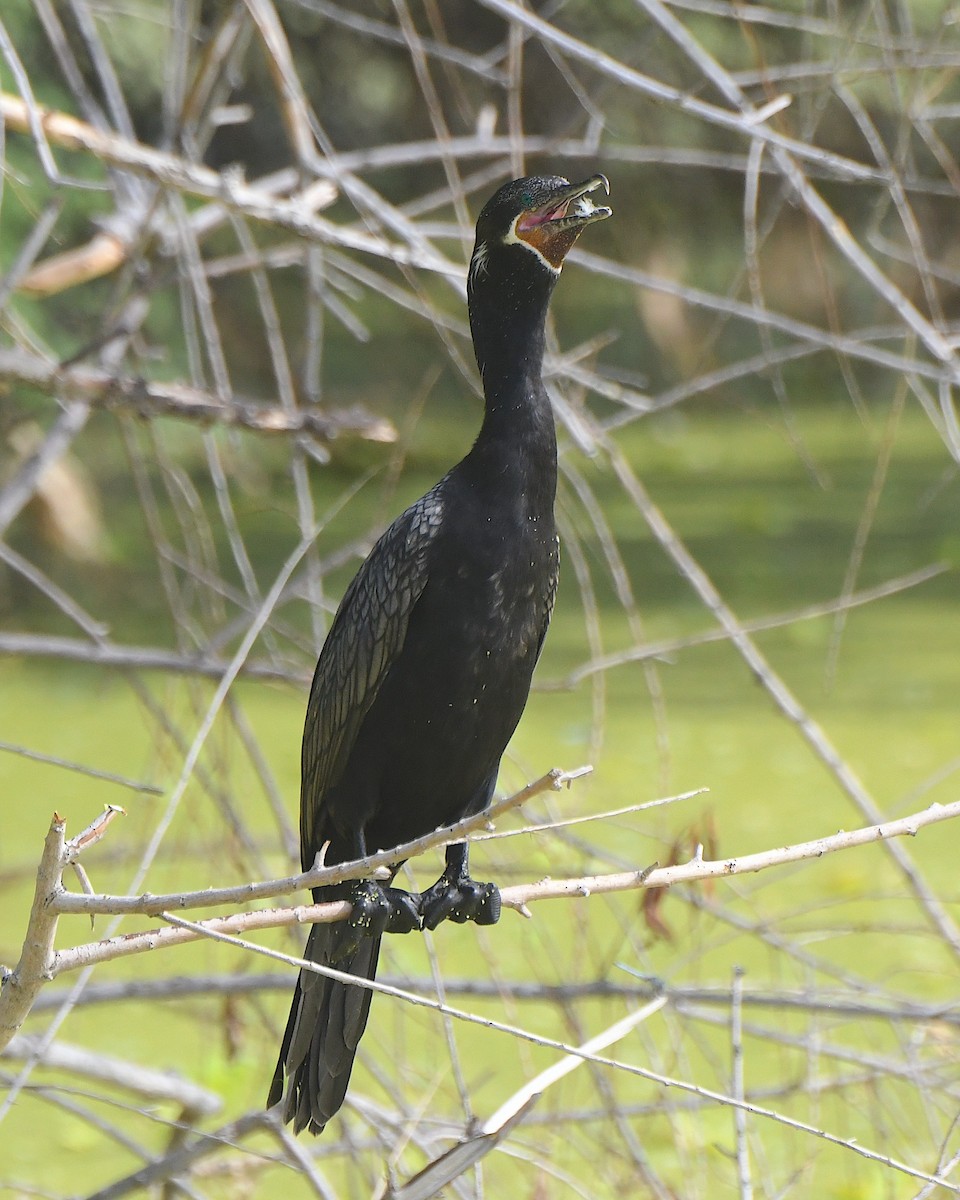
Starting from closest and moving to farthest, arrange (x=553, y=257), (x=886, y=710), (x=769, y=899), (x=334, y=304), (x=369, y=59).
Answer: (x=553, y=257), (x=334, y=304), (x=769, y=899), (x=886, y=710), (x=369, y=59)

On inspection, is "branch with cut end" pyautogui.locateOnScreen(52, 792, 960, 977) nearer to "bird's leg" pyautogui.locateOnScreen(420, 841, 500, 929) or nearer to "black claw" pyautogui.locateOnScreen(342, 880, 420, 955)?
"black claw" pyautogui.locateOnScreen(342, 880, 420, 955)

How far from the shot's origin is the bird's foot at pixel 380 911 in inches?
78.0

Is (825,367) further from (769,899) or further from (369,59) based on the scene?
(769,899)

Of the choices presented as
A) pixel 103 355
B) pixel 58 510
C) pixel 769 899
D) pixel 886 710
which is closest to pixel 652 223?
pixel 58 510

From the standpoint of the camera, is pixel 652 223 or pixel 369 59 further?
pixel 652 223

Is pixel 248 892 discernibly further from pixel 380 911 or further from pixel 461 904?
pixel 461 904

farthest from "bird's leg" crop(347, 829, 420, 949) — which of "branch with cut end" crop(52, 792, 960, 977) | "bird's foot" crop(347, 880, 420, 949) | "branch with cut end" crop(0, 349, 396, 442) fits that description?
"branch with cut end" crop(0, 349, 396, 442)

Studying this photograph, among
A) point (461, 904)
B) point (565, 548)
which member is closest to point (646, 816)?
point (565, 548)

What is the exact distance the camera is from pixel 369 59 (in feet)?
29.5

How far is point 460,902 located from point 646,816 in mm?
3408

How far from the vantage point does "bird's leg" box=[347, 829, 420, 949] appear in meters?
1.98

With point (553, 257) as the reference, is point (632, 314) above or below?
above

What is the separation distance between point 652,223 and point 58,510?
15.5 ft

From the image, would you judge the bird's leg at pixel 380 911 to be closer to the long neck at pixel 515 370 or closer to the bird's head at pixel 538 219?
the long neck at pixel 515 370
